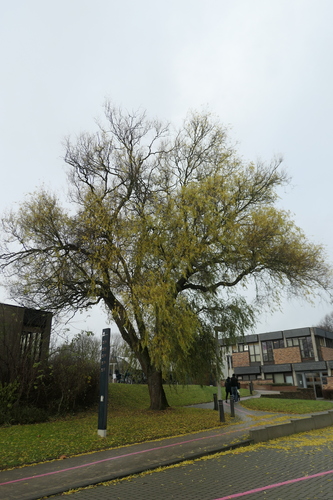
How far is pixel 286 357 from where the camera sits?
49.2 metres

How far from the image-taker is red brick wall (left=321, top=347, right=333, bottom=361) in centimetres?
4781

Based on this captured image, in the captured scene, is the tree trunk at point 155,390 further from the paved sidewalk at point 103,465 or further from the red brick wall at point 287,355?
the red brick wall at point 287,355

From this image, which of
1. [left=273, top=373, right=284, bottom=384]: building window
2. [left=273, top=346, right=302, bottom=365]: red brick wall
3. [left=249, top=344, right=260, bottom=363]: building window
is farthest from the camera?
[left=249, top=344, right=260, bottom=363]: building window

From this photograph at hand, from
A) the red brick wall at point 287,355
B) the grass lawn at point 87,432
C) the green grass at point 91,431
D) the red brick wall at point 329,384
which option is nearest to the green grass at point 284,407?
the green grass at point 91,431

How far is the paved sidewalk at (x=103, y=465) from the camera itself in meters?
6.41

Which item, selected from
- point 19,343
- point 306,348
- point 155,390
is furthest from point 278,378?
point 19,343

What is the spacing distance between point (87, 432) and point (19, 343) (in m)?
5.61

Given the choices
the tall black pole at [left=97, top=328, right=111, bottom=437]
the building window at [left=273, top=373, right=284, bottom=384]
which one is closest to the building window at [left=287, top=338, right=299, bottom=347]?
the building window at [left=273, top=373, right=284, bottom=384]

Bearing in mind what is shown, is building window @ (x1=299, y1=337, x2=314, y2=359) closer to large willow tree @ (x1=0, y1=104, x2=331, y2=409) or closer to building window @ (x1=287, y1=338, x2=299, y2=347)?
building window @ (x1=287, y1=338, x2=299, y2=347)

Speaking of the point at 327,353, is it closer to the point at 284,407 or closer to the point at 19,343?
the point at 284,407

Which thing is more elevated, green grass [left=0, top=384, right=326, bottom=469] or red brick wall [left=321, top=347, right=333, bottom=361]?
red brick wall [left=321, top=347, right=333, bottom=361]

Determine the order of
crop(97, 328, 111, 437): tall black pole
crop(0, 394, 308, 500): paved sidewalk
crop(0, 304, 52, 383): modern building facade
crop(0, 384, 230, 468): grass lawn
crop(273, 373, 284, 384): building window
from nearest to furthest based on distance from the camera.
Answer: crop(0, 394, 308, 500): paved sidewalk < crop(0, 384, 230, 468): grass lawn < crop(97, 328, 111, 437): tall black pole < crop(0, 304, 52, 383): modern building facade < crop(273, 373, 284, 384): building window

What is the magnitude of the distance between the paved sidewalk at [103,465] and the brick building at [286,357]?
117 ft

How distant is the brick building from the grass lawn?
101 feet
